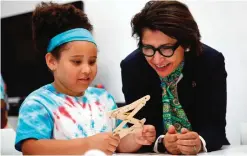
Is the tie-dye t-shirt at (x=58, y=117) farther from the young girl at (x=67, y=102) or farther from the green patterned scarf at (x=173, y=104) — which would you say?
the green patterned scarf at (x=173, y=104)

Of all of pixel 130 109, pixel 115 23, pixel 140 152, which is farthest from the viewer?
pixel 115 23

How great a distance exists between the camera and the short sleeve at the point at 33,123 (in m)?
0.47

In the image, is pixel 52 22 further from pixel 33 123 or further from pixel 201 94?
pixel 201 94

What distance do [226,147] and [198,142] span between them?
9 cm

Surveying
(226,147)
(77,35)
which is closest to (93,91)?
(77,35)

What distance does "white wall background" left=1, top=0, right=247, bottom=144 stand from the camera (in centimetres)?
68

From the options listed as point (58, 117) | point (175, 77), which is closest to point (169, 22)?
point (175, 77)

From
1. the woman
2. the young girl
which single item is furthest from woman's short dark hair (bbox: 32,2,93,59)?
the woman

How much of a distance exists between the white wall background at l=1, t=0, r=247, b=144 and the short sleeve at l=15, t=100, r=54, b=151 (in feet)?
0.86

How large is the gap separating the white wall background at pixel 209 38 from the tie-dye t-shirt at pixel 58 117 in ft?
0.68

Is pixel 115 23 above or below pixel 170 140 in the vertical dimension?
above

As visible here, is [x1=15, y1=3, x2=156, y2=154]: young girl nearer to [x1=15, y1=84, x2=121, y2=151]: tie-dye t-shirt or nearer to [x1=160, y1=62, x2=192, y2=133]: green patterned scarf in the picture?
[x1=15, y1=84, x2=121, y2=151]: tie-dye t-shirt

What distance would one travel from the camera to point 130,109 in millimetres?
462

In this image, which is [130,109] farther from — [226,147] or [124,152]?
[226,147]
